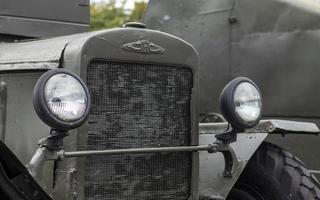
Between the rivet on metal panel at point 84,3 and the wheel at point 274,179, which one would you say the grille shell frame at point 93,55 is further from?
the rivet on metal panel at point 84,3

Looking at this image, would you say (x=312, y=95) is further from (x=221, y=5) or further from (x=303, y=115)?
(x=221, y=5)

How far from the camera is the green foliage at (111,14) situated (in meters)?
18.8

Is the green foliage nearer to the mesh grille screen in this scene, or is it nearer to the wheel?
the wheel

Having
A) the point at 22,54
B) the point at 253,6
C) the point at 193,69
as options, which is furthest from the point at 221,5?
the point at 22,54

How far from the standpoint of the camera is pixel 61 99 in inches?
129

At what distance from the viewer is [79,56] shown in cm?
361

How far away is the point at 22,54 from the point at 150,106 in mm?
876

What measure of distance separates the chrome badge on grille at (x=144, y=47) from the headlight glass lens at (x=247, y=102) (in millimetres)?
527

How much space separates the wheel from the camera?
4180 millimetres

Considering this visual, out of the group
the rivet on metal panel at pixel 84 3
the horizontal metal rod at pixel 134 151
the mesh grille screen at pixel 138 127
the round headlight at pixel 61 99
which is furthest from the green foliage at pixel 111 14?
the round headlight at pixel 61 99

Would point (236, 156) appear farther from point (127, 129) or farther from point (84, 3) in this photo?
point (84, 3)

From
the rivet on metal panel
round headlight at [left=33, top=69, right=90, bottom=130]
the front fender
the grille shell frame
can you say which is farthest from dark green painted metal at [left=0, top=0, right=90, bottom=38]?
round headlight at [left=33, top=69, right=90, bottom=130]

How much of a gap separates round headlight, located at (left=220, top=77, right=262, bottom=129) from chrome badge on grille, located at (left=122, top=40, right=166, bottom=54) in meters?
0.47

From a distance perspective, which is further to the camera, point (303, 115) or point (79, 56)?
point (303, 115)
